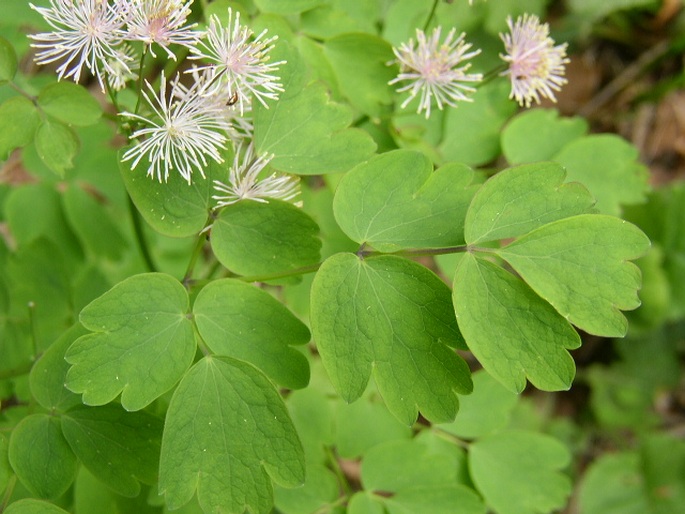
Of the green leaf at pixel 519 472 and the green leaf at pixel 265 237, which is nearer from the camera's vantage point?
the green leaf at pixel 265 237

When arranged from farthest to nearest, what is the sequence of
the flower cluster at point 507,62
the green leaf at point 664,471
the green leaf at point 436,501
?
the green leaf at point 664,471
the green leaf at point 436,501
the flower cluster at point 507,62

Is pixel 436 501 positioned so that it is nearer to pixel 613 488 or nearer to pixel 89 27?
pixel 89 27

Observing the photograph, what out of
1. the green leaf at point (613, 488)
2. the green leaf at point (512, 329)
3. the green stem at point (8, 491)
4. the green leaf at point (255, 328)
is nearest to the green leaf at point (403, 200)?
the green leaf at point (512, 329)

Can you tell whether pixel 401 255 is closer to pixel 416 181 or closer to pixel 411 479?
pixel 416 181

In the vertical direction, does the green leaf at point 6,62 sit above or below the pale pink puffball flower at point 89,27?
below

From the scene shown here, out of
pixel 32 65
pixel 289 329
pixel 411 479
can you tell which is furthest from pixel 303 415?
pixel 32 65

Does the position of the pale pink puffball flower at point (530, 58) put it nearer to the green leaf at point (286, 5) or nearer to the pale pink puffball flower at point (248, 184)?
the green leaf at point (286, 5)
